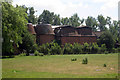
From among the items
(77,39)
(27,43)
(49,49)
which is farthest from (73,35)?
(27,43)

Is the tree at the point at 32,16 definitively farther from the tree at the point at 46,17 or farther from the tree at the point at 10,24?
the tree at the point at 10,24

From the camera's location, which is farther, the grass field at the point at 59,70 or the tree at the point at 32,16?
the tree at the point at 32,16

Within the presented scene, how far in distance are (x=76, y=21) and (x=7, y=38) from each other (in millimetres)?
66766

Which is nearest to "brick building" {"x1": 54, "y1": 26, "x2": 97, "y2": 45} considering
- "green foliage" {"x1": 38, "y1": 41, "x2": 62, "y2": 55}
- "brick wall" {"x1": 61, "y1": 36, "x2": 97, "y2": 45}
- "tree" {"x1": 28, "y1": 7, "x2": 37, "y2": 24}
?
"brick wall" {"x1": 61, "y1": 36, "x2": 97, "y2": 45}

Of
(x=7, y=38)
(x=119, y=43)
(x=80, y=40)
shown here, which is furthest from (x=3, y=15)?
(x=119, y=43)

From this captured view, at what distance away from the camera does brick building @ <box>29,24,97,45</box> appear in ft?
176

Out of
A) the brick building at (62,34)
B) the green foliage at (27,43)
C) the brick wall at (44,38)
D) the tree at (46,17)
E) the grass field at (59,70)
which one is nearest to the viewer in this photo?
the grass field at (59,70)

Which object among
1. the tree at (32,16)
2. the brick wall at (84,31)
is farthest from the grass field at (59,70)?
the tree at (32,16)

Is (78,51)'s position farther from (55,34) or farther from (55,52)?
(55,34)

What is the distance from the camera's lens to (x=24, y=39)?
40.3 meters

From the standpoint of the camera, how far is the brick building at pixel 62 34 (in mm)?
53706

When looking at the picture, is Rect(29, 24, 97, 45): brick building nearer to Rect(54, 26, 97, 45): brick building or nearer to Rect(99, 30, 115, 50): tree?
Rect(54, 26, 97, 45): brick building

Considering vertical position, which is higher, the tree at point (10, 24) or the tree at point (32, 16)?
the tree at point (32, 16)

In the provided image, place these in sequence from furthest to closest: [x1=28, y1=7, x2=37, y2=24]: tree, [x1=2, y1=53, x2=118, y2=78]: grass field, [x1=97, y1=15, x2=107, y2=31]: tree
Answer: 1. [x1=97, y1=15, x2=107, y2=31]: tree
2. [x1=28, y1=7, x2=37, y2=24]: tree
3. [x1=2, y1=53, x2=118, y2=78]: grass field
